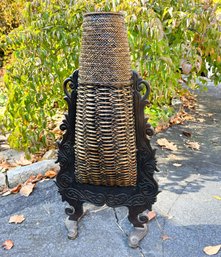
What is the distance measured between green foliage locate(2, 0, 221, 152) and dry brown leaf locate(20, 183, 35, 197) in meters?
0.45

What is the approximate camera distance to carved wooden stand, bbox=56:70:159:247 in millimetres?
1840

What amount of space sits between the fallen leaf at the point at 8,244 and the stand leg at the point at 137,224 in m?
0.74

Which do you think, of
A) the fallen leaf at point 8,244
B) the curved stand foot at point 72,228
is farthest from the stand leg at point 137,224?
the fallen leaf at point 8,244

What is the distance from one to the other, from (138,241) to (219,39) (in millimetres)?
2162

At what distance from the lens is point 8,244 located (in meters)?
1.99

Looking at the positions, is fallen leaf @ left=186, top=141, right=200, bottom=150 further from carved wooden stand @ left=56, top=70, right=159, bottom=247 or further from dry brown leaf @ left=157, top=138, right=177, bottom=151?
carved wooden stand @ left=56, top=70, right=159, bottom=247

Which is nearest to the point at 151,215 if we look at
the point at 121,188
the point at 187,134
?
the point at 121,188

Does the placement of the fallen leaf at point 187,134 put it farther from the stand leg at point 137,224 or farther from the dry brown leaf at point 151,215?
the stand leg at point 137,224

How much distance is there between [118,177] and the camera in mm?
1813

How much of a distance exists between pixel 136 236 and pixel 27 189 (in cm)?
104

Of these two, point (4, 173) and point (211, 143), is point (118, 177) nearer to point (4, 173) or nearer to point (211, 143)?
point (4, 173)

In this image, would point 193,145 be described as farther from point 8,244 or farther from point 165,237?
point 8,244

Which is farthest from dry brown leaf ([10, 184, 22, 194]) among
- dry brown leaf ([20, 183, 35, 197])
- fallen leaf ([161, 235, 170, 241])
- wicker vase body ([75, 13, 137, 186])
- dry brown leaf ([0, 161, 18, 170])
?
fallen leaf ([161, 235, 170, 241])

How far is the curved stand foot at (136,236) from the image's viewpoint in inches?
76.0
